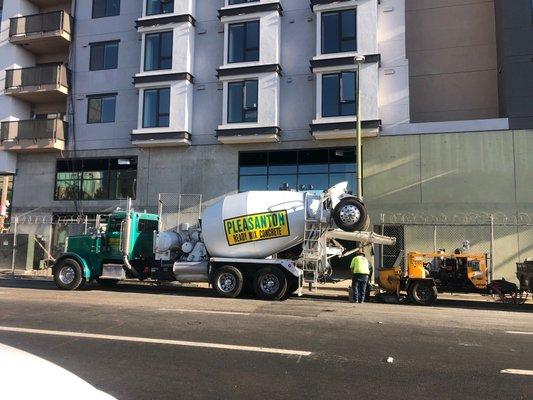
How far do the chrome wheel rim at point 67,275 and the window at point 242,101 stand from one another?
1031 centimetres

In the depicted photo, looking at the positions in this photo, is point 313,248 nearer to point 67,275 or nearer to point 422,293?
point 422,293

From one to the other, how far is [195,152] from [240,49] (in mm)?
5310

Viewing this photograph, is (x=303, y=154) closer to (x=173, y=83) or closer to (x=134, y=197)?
(x=173, y=83)

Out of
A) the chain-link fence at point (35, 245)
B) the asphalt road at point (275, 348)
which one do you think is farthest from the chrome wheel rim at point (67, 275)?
the chain-link fence at point (35, 245)

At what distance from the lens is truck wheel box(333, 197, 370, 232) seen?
13586 mm

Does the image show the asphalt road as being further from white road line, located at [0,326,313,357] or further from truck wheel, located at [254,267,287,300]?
truck wheel, located at [254,267,287,300]

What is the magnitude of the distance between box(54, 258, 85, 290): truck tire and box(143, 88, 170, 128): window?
33.0ft

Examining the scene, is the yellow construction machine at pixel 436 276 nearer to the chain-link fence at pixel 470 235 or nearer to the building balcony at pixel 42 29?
the chain-link fence at pixel 470 235

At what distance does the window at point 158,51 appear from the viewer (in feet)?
A: 80.0

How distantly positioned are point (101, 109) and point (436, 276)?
19109mm

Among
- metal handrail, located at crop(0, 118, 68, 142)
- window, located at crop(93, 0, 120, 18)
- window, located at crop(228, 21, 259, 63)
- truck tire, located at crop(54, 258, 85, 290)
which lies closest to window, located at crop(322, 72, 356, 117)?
A: window, located at crop(228, 21, 259, 63)

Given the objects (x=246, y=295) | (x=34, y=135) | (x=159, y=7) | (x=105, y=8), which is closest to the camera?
(x=246, y=295)

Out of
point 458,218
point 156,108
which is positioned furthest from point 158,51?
point 458,218

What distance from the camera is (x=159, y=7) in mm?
24734
